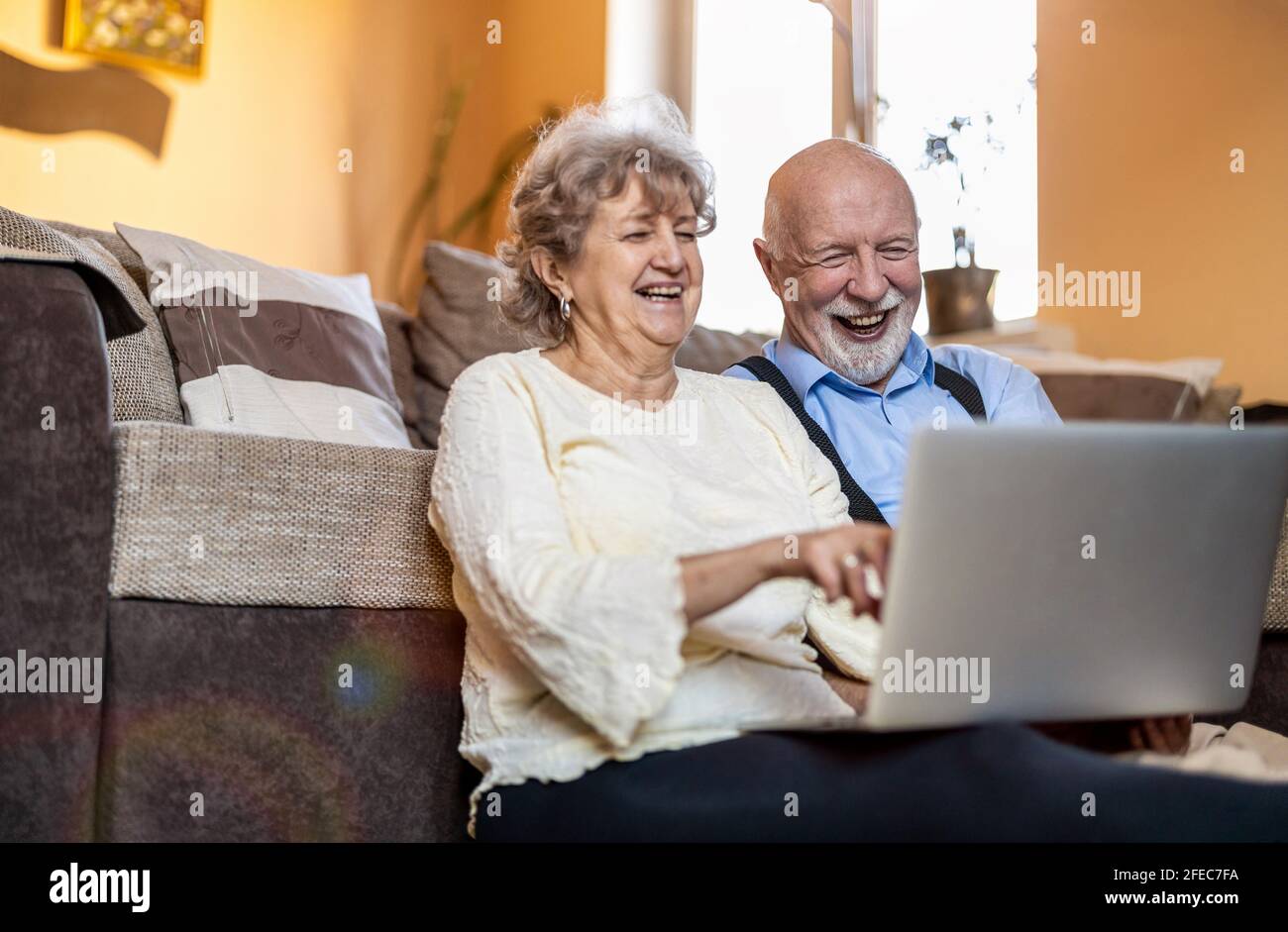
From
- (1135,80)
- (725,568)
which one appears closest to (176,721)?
(725,568)

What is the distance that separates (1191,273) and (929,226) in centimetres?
77

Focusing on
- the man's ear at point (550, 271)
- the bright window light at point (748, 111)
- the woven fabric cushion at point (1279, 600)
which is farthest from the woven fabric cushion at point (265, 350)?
the bright window light at point (748, 111)

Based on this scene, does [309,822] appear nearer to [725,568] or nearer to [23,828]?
[23,828]

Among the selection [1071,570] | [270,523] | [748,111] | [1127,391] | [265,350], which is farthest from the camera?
[748,111]

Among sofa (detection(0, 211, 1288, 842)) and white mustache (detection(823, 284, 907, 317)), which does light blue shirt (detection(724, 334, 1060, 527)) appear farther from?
sofa (detection(0, 211, 1288, 842))

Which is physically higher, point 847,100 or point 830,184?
point 847,100

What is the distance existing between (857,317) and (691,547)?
2.02ft

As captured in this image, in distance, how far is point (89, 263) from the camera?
1.30 meters

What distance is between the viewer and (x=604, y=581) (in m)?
1.05

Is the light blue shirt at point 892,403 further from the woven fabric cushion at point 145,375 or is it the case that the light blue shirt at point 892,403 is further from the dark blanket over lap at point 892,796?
the woven fabric cushion at point 145,375

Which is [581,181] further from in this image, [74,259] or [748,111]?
[748,111]

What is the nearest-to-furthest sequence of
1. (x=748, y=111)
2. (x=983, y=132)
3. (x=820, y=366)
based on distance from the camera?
(x=820, y=366) < (x=983, y=132) < (x=748, y=111)

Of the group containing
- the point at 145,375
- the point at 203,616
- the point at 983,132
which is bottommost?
the point at 203,616

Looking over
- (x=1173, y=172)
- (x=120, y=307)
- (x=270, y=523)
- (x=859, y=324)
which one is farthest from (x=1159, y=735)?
(x=1173, y=172)
